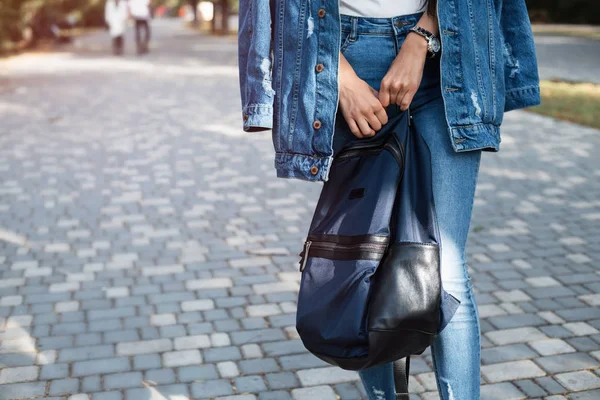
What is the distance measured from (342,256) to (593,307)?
248cm

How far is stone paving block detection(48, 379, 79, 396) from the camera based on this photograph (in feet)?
10.4

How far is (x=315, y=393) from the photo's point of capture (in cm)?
317

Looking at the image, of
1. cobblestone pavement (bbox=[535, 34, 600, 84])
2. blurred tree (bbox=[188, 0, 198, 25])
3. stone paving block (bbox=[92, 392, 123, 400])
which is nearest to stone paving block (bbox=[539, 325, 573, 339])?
stone paving block (bbox=[92, 392, 123, 400])

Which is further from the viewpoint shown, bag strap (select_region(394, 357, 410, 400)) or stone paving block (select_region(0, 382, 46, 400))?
stone paving block (select_region(0, 382, 46, 400))

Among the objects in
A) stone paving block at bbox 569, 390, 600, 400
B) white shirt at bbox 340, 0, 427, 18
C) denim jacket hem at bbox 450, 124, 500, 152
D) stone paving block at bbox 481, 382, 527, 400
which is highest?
white shirt at bbox 340, 0, 427, 18

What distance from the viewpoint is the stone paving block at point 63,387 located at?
318 cm

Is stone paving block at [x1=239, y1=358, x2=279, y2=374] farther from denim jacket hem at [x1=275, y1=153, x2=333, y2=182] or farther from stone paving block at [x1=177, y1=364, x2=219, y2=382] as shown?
denim jacket hem at [x1=275, y1=153, x2=333, y2=182]

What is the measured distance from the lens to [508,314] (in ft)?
13.0

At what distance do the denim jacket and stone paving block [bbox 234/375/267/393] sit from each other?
52.6 inches

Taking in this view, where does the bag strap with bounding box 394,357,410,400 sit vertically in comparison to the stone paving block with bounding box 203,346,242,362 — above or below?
above

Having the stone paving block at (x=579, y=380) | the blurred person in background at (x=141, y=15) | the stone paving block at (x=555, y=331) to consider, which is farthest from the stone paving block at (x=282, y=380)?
the blurred person in background at (x=141, y=15)

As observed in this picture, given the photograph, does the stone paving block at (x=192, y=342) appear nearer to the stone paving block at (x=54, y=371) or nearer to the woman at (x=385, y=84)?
the stone paving block at (x=54, y=371)

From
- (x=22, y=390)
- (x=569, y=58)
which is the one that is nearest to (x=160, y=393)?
(x=22, y=390)

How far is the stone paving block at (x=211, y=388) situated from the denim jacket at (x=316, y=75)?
4.39ft
